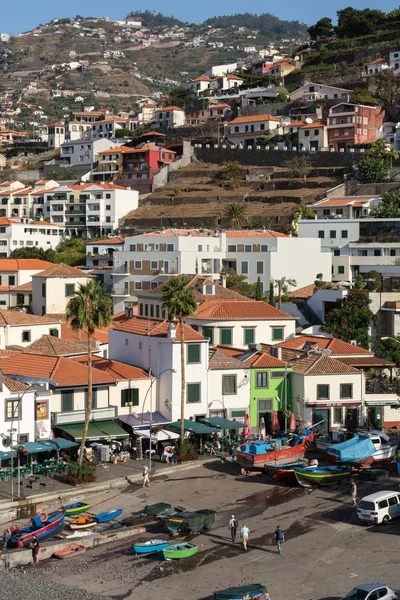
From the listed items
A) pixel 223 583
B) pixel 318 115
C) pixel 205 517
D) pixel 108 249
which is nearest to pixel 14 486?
pixel 205 517

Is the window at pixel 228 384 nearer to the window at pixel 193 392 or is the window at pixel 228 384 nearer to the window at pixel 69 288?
the window at pixel 193 392

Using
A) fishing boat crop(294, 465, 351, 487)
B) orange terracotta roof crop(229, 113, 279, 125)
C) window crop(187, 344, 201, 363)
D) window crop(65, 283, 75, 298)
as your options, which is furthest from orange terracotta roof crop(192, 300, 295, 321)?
orange terracotta roof crop(229, 113, 279, 125)

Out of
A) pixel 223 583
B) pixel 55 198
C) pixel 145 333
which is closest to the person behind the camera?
pixel 223 583

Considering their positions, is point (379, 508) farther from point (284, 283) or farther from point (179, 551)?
point (284, 283)

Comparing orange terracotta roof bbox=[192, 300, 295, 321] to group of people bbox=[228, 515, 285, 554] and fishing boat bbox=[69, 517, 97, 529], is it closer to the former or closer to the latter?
fishing boat bbox=[69, 517, 97, 529]

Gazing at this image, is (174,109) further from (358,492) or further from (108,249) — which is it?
(358,492)

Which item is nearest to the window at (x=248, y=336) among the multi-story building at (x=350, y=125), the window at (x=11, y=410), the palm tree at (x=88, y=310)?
the palm tree at (x=88, y=310)
